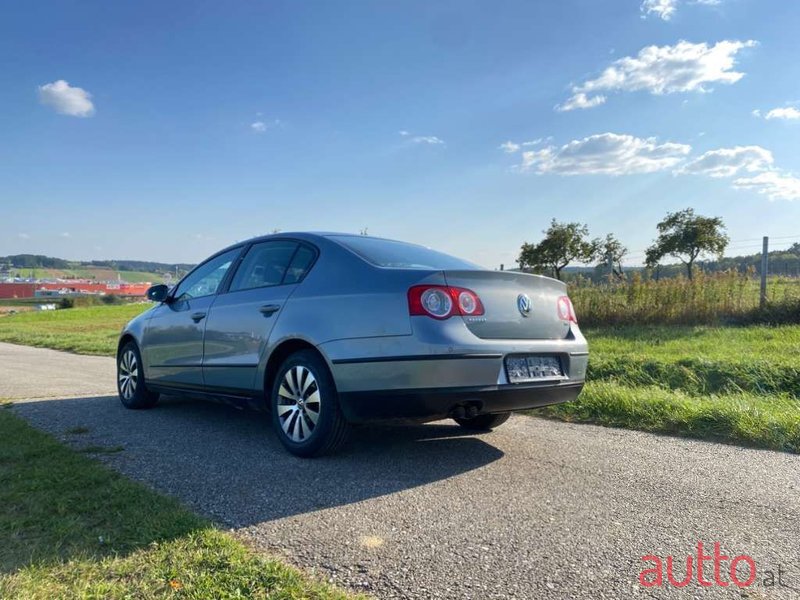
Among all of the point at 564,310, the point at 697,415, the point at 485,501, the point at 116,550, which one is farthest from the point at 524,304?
the point at 116,550

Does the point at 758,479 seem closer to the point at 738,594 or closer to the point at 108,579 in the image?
the point at 738,594

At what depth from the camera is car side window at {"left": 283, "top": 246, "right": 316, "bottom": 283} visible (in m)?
4.30

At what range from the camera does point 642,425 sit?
5.25 metres

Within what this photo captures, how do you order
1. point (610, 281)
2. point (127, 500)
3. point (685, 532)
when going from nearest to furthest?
point (685, 532) < point (127, 500) < point (610, 281)

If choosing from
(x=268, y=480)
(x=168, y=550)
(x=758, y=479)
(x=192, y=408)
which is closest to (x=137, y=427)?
(x=192, y=408)

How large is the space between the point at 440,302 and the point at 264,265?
1.84m

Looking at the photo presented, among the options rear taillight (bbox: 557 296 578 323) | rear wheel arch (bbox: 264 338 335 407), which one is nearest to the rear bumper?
rear wheel arch (bbox: 264 338 335 407)

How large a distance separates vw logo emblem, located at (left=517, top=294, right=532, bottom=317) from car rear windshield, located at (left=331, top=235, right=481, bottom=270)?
1.26ft

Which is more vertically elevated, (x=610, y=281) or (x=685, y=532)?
(x=610, y=281)

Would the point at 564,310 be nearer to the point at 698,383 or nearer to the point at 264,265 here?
the point at 264,265

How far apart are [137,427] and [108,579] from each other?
124 inches

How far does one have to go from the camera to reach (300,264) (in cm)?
437

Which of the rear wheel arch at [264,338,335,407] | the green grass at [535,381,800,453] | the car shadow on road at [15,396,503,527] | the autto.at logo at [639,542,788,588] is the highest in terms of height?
the rear wheel arch at [264,338,335,407]

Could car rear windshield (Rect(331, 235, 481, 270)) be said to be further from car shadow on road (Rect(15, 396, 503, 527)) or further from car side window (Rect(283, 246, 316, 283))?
car shadow on road (Rect(15, 396, 503, 527))
